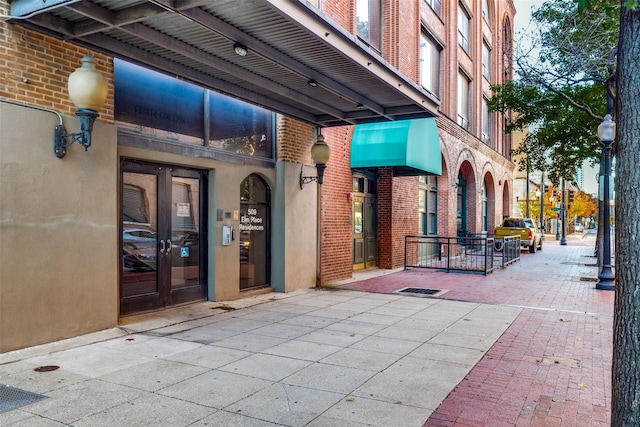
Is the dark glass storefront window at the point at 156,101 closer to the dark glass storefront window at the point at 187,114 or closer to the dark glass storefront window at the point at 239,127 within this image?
the dark glass storefront window at the point at 187,114

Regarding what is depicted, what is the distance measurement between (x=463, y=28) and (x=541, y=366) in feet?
66.2

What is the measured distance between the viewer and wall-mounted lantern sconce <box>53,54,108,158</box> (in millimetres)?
5891

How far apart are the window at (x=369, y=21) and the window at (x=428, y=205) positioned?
18.6 ft

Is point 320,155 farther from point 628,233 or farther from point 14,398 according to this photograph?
point 628,233

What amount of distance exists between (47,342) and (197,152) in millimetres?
3838

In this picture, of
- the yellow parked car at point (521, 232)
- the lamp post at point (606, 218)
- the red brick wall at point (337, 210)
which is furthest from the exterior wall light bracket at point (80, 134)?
the yellow parked car at point (521, 232)

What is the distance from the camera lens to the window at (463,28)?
21.6 metres

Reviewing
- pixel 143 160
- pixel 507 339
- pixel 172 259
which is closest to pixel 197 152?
pixel 143 160

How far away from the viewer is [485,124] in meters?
26.8

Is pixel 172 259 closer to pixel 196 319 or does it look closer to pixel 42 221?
pixel 196 319

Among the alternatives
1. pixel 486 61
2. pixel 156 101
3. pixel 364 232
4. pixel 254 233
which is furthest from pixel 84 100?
pixel 486 61

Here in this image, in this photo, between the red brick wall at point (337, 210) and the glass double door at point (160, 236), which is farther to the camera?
the red brick wall at point (337, 210)

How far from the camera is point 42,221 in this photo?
5.91 m

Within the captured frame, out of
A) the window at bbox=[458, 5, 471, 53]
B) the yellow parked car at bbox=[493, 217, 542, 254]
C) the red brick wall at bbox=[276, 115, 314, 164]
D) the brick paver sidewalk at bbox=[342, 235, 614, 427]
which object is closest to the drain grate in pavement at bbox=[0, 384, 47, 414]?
the brick paver sidewalk at bbox=[342, 235, 614, 427]
